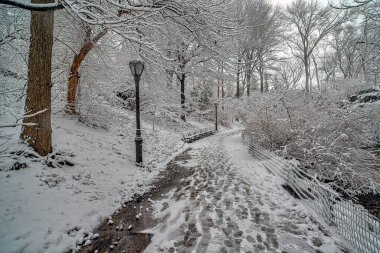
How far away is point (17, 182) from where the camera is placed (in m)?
4.77

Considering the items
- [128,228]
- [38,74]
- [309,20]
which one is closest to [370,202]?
[128,228]

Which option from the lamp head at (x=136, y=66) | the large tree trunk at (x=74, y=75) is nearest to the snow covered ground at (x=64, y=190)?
the large tree trunk at (x=74, y=75)

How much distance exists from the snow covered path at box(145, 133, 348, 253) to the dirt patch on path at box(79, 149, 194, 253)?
0.73 feet

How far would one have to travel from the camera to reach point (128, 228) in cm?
448

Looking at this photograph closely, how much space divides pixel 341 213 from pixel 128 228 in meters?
3.93

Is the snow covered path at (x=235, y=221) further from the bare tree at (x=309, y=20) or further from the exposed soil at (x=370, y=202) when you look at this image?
the bare tree at (x=309, y=20)

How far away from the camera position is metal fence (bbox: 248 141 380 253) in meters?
3.49

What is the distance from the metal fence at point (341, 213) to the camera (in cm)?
349

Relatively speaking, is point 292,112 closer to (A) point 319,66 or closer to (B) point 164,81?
(B) point 164,81

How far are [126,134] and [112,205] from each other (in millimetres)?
6933

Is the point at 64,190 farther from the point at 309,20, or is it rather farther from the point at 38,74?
the point at 309,20

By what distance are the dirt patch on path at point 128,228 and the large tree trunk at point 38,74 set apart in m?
2.75

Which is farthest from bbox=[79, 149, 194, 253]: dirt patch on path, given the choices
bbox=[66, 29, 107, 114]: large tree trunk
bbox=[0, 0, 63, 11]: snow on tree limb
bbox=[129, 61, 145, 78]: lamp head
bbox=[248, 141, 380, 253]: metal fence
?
bbox=[66, 29, 107, 114]: large tree trunk

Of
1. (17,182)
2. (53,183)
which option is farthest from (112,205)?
(17,182)
